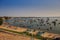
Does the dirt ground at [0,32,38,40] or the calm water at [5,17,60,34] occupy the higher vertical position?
the calm water at [5,17,60,34]

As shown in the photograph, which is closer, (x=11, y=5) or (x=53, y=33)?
(x=53, y=33)

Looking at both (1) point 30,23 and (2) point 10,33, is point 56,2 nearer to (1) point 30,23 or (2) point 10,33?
(1) point 30,23

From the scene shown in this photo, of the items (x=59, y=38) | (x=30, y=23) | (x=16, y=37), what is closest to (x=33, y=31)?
(x=30, y=23)

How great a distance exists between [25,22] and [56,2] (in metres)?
0.54

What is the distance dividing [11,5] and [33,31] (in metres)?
0.52

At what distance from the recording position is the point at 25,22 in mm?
1896

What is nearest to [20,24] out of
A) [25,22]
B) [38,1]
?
[25,22]

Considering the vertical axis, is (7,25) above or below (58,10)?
below

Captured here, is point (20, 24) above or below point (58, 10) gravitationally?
below

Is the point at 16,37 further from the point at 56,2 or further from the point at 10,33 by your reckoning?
the point at 56,2

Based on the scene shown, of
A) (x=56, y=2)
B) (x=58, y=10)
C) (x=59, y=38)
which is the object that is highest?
(x=56, y=2)

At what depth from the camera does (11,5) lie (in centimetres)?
193

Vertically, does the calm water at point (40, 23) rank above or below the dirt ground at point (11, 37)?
above

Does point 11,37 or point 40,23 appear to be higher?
point 40,23
